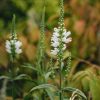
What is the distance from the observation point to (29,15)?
6.04m

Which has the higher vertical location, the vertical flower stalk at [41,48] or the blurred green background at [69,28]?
the blurred green background at [69,28]

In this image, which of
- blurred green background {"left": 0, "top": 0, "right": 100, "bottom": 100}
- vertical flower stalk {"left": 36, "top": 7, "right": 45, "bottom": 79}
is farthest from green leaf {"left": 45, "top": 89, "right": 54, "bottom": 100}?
blurred green background {"left": 0, "top": 0, "right": 100, "bottom": 100}

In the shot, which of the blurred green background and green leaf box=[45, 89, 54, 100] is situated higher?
the blurred green background

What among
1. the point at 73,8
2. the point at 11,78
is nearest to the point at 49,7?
the point at 73,8

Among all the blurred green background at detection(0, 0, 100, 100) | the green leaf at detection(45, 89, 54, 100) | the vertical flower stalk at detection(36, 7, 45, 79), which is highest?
the blurred green background at detection(0, 0, 100, 100)

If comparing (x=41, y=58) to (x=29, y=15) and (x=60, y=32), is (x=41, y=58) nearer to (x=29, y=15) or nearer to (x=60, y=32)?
(x=60, y=32)

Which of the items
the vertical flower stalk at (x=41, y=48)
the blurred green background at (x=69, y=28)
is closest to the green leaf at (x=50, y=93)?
the vertical flower stalk at (x=41, y=48)

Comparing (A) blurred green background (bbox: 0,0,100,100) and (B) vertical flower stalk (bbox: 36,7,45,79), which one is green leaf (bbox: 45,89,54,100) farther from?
(A) blurred green background (bbox: 0,0,100,100)

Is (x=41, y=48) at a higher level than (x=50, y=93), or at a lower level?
higher

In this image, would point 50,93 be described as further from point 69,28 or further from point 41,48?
point 69,28

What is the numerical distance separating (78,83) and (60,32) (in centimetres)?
63

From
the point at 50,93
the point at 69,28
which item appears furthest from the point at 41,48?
the point at 69,28

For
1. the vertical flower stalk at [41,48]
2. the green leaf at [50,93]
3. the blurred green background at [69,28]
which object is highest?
the blurred green background at [69,28]

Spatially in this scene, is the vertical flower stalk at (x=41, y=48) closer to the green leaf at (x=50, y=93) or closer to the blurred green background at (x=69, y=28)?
the green leaf at (x=50, y=93)
